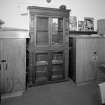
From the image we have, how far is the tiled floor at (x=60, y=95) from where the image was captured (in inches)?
82.3

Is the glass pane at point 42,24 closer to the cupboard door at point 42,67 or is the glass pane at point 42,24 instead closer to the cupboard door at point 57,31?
the cupboard door at point 57,31

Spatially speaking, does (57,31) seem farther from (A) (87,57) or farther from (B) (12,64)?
(B) (12,64)

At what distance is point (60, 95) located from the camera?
235 cm

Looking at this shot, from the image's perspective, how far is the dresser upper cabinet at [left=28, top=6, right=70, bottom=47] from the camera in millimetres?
2578

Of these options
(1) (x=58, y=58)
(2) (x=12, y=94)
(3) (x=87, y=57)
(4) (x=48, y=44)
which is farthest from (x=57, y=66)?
(2) (x=12, y=94)

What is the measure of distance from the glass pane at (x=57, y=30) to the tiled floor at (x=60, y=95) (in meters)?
1.20

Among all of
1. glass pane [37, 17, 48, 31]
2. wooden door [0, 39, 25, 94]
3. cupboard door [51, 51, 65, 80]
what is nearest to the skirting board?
wooden door [0, 39, 25, 94]

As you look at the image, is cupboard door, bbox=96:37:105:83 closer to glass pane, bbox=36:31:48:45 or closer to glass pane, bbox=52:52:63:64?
glass pane, bbox=52:52:63:64

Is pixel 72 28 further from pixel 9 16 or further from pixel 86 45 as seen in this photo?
pixel 9 16

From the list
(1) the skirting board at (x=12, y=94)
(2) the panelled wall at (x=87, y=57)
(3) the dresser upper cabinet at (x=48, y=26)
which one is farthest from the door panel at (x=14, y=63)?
(2) the panelled wall at (x=87, y=57)

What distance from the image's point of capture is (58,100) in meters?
2.16

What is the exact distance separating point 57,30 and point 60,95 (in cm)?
165

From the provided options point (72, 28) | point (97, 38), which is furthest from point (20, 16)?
point (97, 38)

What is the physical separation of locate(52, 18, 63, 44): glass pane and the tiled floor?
120 centimetres
